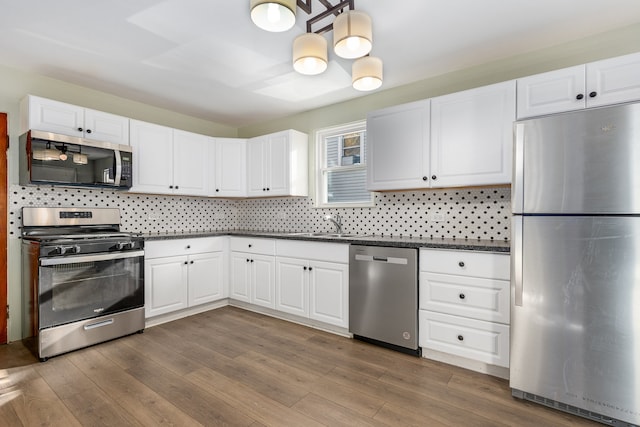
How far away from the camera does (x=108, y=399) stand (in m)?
1.95

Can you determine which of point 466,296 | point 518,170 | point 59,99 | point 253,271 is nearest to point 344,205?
point 253,271

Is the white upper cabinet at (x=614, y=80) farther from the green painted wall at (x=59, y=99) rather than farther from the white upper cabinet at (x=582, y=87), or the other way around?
the green painted wall at (x=59, y=99)

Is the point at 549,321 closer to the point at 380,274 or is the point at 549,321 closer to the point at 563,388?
the point at 563,388

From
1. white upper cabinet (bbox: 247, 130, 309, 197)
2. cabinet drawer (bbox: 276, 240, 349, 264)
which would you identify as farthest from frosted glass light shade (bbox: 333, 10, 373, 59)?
white upper cabinet (bbox: 247, 130, 309, 197)

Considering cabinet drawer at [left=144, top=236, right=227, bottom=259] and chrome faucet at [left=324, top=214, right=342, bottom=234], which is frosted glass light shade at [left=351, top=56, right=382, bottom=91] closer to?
chrome faucet at [left=324, top=214, right=342, bottom=234]

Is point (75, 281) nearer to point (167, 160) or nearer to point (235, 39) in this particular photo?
point (167, 160)

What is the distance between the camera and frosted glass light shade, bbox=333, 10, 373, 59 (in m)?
1.64

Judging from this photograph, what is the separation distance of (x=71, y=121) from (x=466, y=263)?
364 centimetres

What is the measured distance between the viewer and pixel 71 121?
2895 millimetres

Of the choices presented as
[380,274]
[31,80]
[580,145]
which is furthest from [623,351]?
[31,80]

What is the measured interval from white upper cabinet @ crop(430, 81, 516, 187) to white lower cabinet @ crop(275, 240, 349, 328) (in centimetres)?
114

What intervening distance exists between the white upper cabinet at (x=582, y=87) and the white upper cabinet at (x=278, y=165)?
2371 millimetres

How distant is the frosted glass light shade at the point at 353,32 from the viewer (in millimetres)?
1638

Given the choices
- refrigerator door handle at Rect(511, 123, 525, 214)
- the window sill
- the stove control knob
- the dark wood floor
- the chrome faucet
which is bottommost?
the dark wood floor
